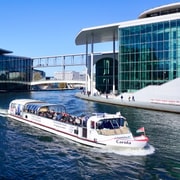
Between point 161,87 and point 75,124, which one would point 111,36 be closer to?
point 161,87

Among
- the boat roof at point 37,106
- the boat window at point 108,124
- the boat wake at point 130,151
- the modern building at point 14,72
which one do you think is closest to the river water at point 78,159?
the boat wake at point 130,151

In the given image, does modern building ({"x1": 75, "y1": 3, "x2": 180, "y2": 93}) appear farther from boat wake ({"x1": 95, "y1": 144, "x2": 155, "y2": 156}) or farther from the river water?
boat wake ({"x1": 95, "y1": 144, "x2": 155, "y2": 156})

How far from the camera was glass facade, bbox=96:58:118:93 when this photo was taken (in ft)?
297

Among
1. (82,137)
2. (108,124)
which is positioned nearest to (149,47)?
(82,137)

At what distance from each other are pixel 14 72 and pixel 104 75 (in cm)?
6494

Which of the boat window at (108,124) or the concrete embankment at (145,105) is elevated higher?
the boat window at (108,124)

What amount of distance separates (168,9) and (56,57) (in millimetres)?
94554

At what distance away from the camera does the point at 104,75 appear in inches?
3622

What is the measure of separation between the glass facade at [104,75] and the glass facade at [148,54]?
18.5 meters

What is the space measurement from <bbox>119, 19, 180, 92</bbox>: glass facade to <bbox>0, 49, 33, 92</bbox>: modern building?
77.2 m

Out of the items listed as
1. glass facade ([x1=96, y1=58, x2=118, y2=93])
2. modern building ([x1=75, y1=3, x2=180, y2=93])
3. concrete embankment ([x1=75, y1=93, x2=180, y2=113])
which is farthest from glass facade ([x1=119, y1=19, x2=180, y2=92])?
glass facade ([x1=96, y1=58, x2=118, y2=93])

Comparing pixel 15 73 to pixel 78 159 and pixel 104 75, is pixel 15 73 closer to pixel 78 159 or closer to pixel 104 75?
pixel 104 75

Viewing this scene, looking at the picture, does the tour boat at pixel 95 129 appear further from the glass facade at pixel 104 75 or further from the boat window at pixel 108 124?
the glass facade at pixel 104 75

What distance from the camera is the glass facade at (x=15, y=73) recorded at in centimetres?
13950
